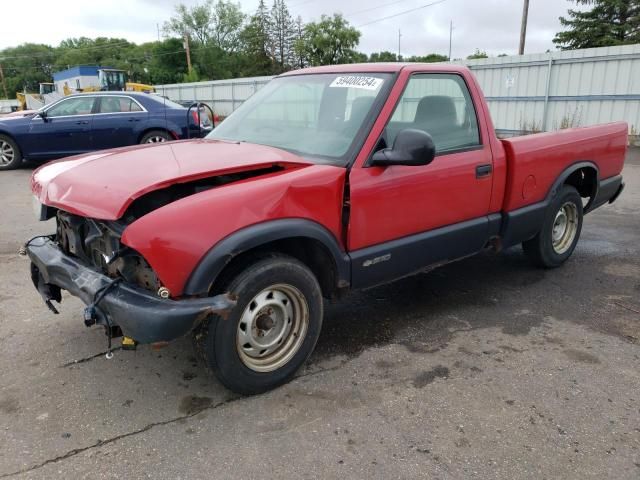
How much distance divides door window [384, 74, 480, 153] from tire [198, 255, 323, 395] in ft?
4.37

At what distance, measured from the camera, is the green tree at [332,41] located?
6072 cm

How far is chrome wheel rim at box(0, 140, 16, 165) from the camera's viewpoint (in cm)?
1138

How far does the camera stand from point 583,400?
118 inches

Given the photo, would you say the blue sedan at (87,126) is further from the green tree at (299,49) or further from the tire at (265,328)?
the green tree at (299,49)

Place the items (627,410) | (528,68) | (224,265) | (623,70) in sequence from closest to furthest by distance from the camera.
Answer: (224,265) < (627,410) < (623,70) < (528,68)

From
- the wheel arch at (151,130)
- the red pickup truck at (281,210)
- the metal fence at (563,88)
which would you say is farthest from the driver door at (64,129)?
the metal fence at (563,88)

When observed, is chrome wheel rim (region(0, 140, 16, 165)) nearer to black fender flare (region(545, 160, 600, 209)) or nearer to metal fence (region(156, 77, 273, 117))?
black fender flare (region(545, 160, 600, 209))

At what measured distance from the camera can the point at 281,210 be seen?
2930mm

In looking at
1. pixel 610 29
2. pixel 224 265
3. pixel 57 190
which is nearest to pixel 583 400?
pixel 224 265

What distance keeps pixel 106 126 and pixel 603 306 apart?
10036mm

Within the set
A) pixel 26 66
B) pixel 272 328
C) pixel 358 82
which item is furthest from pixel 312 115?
pixel 26 66

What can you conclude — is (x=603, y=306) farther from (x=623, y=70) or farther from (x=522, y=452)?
(x=623, y=70)

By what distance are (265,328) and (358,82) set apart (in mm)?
1777

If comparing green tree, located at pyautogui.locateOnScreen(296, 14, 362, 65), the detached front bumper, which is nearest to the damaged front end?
the detached front bumper
